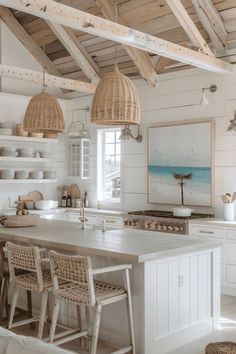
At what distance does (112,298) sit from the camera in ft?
11.3

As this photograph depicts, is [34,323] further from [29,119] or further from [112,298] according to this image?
[29,119]

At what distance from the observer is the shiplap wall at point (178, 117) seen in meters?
6.25

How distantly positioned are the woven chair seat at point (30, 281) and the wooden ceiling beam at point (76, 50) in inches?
168

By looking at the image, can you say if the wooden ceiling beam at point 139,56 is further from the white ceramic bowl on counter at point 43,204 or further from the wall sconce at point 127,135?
the white ceramic bowl on counter at point 43,204

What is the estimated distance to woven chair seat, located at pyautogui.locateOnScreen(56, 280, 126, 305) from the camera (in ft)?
11.1

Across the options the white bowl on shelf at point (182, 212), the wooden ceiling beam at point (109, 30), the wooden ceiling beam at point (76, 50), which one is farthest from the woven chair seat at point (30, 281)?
the wooden ceiling beam at point (76, 50)

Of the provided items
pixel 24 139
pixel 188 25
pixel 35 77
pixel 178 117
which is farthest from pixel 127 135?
pixel 188 25

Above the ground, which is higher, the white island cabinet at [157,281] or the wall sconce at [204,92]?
the wall sconce at [204,92]

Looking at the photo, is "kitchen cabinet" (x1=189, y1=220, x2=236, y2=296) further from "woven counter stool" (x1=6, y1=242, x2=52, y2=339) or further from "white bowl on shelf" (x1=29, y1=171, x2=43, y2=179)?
"white bowl on shelf" (x1=29, y1=171, x2=43, y2=179)

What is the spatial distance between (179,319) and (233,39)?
3806 mm

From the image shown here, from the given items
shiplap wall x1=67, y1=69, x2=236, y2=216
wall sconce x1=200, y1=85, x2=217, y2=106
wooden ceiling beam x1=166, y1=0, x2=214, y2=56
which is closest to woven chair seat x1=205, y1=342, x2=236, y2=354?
shiplap wall x1=67, y1=69, x2=236, y2=216

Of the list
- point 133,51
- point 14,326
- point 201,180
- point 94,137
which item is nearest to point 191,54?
point 133,51

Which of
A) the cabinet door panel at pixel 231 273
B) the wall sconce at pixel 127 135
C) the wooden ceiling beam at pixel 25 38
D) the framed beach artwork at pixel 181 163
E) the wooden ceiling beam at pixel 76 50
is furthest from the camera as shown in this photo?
the wooden ceiling beam at pixel 25 38

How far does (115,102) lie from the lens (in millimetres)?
3572
